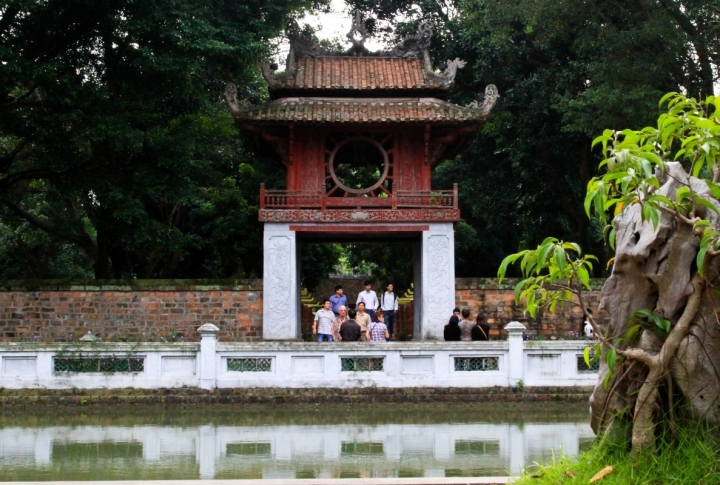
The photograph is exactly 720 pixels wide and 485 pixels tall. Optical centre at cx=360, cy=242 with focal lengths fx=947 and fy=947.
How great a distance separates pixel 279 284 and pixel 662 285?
16041mm

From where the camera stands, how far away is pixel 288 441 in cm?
1149

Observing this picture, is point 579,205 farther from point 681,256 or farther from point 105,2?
point 681,256

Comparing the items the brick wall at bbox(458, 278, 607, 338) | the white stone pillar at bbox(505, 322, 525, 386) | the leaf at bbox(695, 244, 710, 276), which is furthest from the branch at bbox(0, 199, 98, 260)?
the leaf at bbox(695, 244, 710, 276)

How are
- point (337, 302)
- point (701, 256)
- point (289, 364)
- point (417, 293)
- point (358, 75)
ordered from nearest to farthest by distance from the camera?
point (701, 256)
point (289, 364)
point (337, 302)
point (358, 75)
point (417, 293)

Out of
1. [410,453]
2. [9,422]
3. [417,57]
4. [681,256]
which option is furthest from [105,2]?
[681,256]

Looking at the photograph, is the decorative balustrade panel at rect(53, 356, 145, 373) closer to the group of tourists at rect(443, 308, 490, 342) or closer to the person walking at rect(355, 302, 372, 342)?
the person walking at rect(355, 302, 372, 342)

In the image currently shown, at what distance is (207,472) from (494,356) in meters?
8.35

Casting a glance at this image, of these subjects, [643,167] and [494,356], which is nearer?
[643,167]

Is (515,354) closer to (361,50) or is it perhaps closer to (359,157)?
(359,157)

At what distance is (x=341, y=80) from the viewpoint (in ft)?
76.8

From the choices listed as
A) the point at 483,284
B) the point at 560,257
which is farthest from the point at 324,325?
the point at 560,257

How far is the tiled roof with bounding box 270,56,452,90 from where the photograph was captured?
2303 centimetres

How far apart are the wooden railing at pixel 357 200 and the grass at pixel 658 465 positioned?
624 inches

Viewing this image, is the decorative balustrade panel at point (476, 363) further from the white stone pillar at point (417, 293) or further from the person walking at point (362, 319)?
the white stone pillar at point (417, 293)
